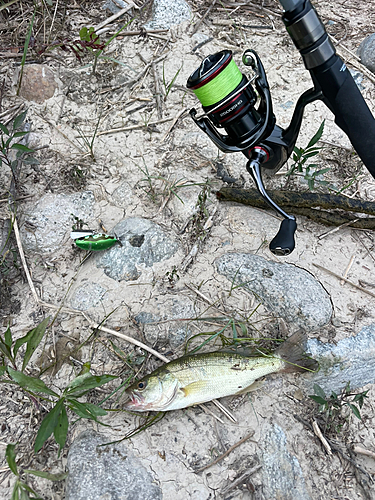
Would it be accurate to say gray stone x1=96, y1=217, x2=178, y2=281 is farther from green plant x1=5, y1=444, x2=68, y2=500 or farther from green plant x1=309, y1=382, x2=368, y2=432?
green plant x1=309, y1=382, x2=368, y2=432

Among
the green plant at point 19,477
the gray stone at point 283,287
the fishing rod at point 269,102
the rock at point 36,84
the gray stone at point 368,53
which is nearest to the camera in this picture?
the green plant at point 19,477

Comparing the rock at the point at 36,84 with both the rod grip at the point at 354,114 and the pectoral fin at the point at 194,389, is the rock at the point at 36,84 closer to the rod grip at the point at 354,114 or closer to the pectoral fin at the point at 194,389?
the rod grip at the point at 354,114

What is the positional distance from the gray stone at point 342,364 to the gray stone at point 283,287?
179mm

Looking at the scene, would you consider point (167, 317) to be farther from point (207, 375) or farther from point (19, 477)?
point (19, 477)

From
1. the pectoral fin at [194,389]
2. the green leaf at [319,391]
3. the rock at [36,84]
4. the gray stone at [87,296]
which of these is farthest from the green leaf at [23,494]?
the rock at [36,84]

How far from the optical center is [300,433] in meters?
2.47

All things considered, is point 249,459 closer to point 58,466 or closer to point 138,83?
point 58,466

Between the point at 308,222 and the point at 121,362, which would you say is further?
the point at 308,222

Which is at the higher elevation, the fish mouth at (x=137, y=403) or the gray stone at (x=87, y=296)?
the gray stone at (x=87, y=296)

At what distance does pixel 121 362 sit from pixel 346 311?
64.9 inches

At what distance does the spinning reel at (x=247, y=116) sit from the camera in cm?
237

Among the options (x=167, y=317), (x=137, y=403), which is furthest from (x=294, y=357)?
(x=137, y=403)

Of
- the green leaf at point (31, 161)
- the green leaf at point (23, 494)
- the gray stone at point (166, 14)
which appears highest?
the green leaf at point (31, 161)

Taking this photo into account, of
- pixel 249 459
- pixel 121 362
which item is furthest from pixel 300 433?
pixel 121 362
